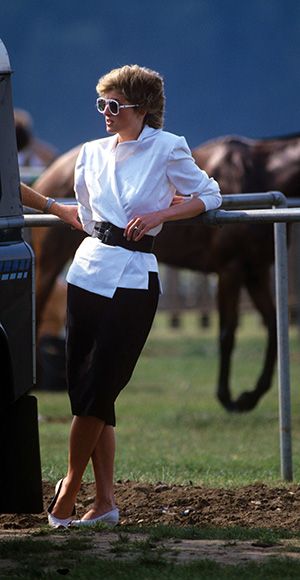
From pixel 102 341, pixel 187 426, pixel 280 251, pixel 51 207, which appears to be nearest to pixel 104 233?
pixel 102 341

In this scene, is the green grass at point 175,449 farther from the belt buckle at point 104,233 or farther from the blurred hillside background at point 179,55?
the blurred hillside background at point 179,55

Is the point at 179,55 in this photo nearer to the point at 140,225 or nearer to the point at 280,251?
the point at 280,251

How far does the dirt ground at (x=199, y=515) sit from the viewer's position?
215 inches

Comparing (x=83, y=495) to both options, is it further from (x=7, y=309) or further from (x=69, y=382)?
(x=7, y=309)

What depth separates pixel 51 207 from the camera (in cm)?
644

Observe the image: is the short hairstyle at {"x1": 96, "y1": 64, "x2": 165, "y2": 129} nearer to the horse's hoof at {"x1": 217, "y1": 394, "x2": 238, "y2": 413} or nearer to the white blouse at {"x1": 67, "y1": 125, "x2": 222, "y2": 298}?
the white blouse at {"x1": 67, "y1": 125, "x2": 222, "y2": 298}

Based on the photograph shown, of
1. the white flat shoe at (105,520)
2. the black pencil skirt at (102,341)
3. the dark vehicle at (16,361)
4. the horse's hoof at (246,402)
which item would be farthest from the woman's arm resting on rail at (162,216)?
the horse's hoof at (246,402)

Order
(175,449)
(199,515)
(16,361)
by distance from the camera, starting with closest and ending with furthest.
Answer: (16,361)
(199,515)
(175,449)

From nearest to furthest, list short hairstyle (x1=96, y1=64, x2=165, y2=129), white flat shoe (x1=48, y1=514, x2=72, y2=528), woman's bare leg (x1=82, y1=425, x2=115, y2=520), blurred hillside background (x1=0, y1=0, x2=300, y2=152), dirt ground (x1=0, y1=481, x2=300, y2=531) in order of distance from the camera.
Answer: short hairstyle (x1=96, y1=64, x2=165, y2=129) → white flat shoe (x1=48, y1=514, x2=72, y2=528) → woman's bare leg (x1=82, y1=425, x2=115, y2=520) → dirt ground (x1=0, y1=481, x2=300, y2=531) → blurred hillside background (x1=0, y1=0, x2=300, y2=152)

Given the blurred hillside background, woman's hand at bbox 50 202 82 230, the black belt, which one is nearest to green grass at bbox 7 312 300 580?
the black belt

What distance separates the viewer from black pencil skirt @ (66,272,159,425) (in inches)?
235

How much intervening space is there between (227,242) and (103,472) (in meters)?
7.10

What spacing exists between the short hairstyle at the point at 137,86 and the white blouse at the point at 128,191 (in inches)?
4.0

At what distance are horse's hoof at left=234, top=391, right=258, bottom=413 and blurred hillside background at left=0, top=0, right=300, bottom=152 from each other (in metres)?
3.42
